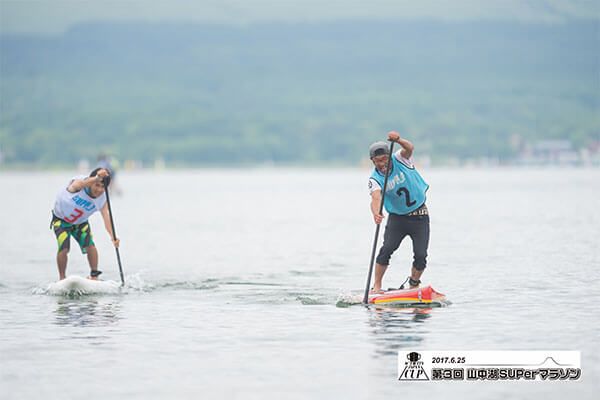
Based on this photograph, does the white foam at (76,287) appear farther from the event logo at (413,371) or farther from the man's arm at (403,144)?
the event logo at (413,371)

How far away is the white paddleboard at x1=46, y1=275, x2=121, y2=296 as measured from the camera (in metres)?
18.2

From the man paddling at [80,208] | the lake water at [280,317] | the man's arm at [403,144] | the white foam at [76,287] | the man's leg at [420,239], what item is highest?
the man's arm at [403,144]

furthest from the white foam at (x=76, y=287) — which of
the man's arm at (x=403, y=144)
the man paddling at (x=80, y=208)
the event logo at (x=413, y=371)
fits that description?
the event logo at (x=413, y=371)

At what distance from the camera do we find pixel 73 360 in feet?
40.7

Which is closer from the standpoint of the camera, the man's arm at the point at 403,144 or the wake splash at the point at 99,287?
the man's arm at the point at 403,144

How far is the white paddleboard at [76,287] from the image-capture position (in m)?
18.2

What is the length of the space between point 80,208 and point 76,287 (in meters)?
1.05

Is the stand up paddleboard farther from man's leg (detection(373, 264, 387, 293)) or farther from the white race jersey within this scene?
the white race jersey

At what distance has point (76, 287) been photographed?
18203mm

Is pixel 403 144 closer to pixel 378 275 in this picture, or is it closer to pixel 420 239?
pixel 420 239

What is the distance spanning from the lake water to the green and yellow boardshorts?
89 cm

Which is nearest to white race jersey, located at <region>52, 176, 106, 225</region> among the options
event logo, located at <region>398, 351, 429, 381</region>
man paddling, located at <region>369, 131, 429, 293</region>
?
man paddling, located at <region>369, 131, 429, 293</region>

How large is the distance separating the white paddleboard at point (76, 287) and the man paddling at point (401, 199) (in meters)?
4.21

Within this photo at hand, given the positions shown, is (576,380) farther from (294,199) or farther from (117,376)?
(294,199)
